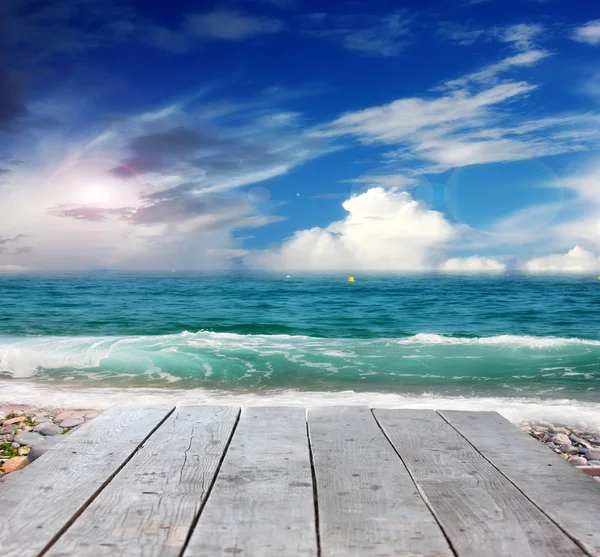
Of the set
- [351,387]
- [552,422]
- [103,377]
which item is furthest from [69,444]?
[103,377]

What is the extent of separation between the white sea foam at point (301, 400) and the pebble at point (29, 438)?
6.72ft

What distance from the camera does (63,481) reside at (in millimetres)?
1938

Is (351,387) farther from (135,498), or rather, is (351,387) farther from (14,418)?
(135,498)

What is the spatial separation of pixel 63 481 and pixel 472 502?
1.47 metres

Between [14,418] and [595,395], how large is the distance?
10147 millimetres

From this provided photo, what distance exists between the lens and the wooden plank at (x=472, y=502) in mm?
1544

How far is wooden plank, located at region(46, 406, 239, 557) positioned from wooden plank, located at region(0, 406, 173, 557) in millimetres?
51

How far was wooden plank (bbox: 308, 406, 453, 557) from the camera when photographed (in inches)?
59.9

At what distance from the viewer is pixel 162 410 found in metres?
2.92

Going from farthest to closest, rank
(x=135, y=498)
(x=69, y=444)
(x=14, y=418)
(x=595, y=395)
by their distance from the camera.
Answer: (x=595, y=395)
(x=14, y=418)
(x=69, y=444)
(x=135, y=498)

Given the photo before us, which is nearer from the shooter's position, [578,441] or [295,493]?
[295,493]

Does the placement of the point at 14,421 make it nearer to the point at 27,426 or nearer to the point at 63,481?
the point at 27,426

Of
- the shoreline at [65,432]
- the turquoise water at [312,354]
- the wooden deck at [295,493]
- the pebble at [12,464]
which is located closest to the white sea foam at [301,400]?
the shoreline at [65,432]

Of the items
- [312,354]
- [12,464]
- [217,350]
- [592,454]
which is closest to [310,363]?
[312,354]
